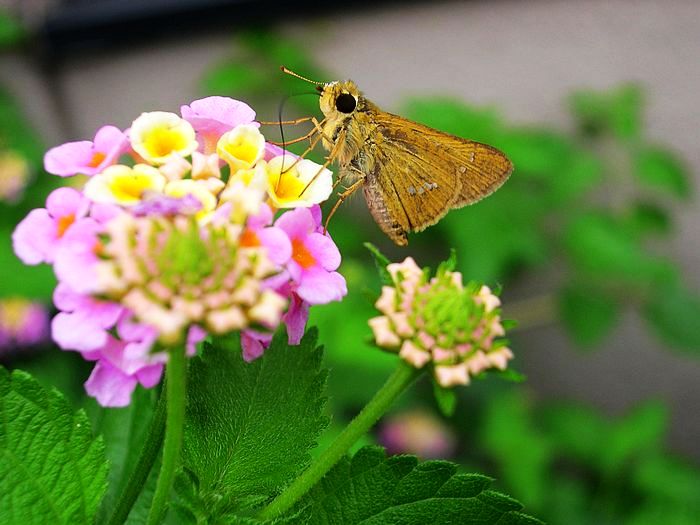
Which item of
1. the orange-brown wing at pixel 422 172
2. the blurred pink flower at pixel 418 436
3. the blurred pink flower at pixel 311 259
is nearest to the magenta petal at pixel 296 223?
the blurred pink flower at pixel 311 259

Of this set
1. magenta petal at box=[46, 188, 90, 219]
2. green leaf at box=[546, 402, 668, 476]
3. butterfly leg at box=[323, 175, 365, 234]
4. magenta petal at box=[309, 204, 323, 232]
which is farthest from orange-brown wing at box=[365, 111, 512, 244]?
green leaf at box=[546, 402, 668, 476]

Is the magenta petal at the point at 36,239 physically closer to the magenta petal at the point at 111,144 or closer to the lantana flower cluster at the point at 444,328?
the magenta petal at the point at 111,144

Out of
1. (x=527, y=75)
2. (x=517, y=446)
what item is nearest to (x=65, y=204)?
(x=517, y=446)

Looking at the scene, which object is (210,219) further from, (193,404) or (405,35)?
(405,35)

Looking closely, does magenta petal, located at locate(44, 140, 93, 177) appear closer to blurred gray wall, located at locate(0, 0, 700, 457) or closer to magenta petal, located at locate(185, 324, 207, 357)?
magenta petal, located at locate(185, 324, 207, 357)

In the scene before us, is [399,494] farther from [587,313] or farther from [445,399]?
[587,313]

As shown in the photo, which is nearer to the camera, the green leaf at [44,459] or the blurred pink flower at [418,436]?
the green leaf at [44,459]

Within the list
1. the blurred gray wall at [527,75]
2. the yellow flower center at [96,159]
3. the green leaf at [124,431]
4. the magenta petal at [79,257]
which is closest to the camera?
the magenta petal at [79,257]

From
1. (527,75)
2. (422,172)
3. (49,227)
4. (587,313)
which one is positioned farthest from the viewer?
(527,75)
